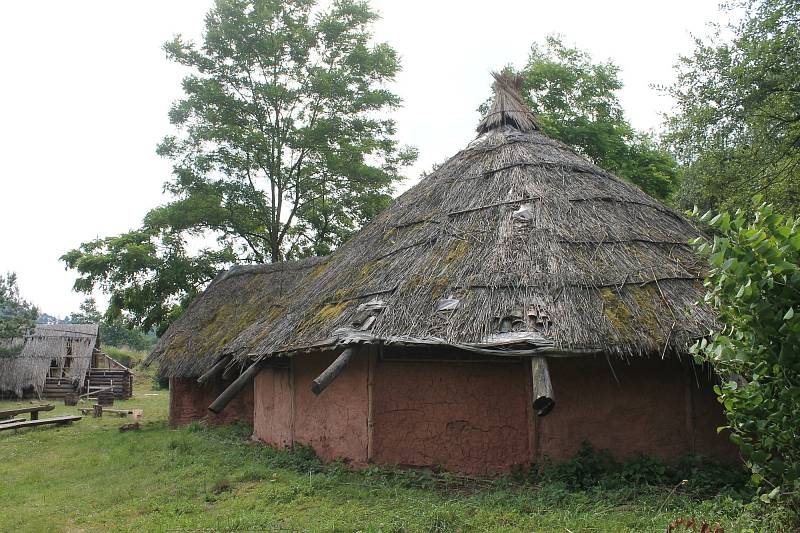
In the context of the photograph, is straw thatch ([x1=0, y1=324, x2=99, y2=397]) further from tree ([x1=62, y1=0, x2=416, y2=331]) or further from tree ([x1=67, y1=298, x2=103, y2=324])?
tree ([x1=67, y1=298, x2=103, y2=324])

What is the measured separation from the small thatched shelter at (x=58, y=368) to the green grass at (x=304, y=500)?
63.7 ft

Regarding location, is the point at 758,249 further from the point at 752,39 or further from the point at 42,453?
the point at 42,453

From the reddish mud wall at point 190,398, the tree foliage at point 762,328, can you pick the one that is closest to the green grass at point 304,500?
the tree foliage at point 762,328

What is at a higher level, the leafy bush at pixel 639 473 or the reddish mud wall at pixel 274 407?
the reddish mud wall at pixel 274 407

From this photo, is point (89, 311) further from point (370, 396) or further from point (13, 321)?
point (370, 396)

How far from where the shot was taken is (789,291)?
3486mm

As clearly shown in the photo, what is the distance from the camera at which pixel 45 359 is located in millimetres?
28391

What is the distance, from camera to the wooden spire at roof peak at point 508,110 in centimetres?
1270

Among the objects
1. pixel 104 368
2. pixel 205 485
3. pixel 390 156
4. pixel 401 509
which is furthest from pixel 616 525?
pixel 104 368

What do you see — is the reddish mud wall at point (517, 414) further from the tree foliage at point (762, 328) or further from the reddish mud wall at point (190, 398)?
the reddish mud wall at point (190, 398)

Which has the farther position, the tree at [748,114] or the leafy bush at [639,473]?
the tree at [748,114]

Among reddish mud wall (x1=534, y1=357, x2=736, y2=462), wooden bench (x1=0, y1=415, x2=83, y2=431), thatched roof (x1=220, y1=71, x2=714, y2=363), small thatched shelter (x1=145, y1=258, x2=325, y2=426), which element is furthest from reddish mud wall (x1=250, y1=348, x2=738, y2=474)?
wooden bench (x1=0, y1=415, x2=83, y2=431)

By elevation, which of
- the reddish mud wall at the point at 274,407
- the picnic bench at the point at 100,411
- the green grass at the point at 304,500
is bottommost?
the picnic bench at the point at 100,411

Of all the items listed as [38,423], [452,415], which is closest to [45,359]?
[38,423]
